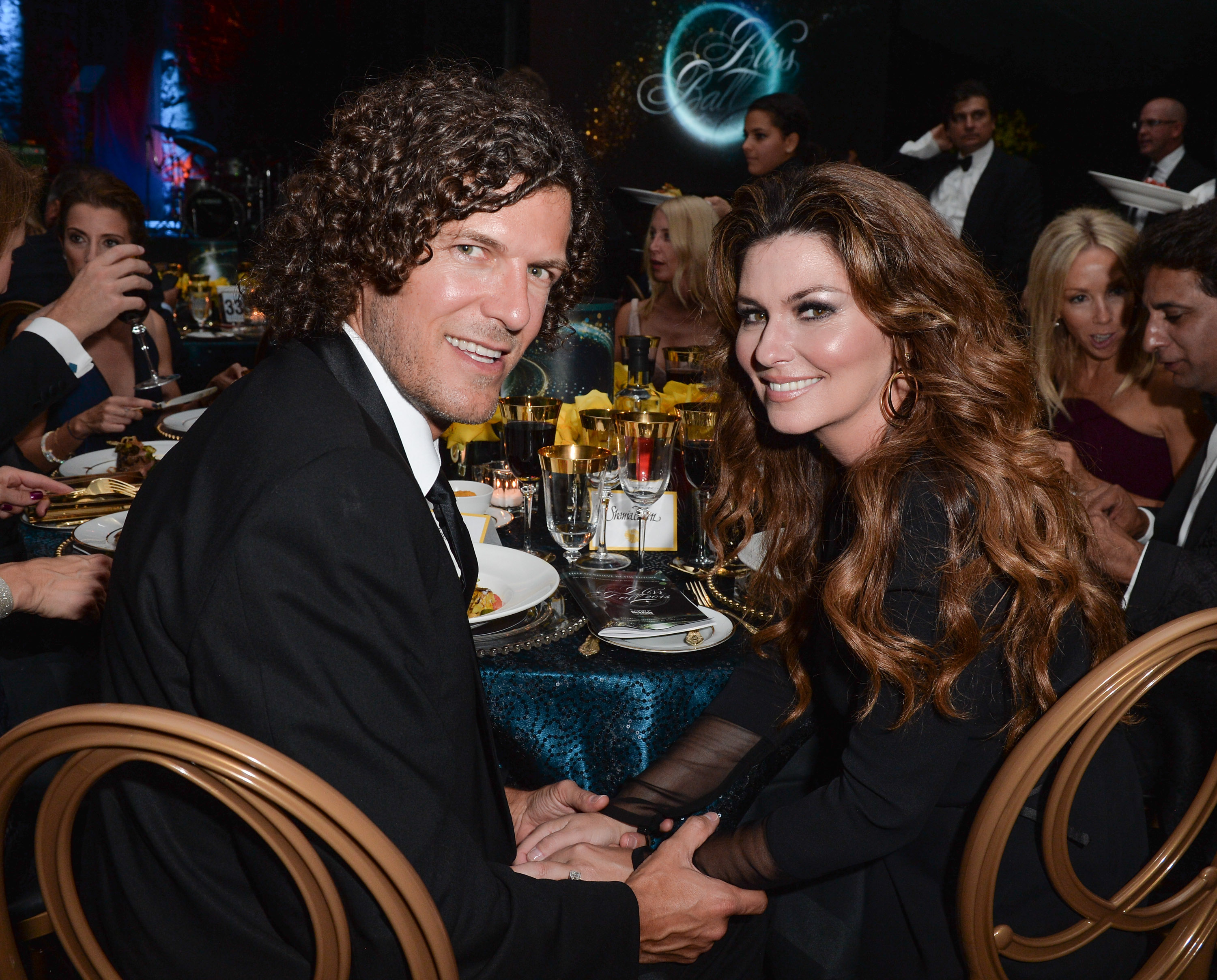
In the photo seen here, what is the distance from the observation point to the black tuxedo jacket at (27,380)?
1928 millimetres

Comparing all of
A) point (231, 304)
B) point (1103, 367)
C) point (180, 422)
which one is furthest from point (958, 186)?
point (180, 422)

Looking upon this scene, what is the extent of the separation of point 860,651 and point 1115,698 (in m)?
0.31

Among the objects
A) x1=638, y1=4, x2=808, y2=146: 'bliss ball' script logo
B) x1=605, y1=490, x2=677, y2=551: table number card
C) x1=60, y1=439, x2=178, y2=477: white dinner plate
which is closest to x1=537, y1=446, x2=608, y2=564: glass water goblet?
x1=605, y1=490, x2=677, y2=551: table number card

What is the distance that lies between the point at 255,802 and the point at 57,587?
1190 mm

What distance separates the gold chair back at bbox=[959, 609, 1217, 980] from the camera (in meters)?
0.97

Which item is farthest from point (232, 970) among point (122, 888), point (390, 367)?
point (390, 367)

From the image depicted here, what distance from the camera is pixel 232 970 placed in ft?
3.07

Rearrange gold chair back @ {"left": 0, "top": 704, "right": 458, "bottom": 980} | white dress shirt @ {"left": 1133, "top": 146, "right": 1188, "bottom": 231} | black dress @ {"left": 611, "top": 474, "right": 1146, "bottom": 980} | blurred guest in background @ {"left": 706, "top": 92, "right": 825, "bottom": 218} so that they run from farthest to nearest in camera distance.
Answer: white dress shirt @ {"left": 1133, "top": 146, "right": 1188, "bottom": 231} → blurred guest in background @ {"left": 706, "top": 92, "right": 825, "bottom": 218} → black dress @ {"left": 611, "top": 474, "right": 1146, "bottom": 980} → gold chair back @ {"left": 0, "top": 704, "right": 458, "bottom": 980}

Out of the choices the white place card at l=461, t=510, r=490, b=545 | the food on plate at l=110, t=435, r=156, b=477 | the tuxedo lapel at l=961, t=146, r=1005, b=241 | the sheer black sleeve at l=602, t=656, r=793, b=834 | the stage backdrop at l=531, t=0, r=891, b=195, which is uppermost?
the stage backdrop at l=531, t=0, r=891, b=195

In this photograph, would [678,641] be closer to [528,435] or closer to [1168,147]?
[528,435]

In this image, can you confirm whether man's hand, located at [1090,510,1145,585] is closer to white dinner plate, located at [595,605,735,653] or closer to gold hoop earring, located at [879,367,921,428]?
gold hoop earring, located at [879,367,921,428]

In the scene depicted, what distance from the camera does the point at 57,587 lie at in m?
1.68

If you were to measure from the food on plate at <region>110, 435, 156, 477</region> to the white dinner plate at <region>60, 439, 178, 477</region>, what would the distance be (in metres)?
0.08

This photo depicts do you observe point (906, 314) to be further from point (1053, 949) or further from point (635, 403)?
point (635, 403)
